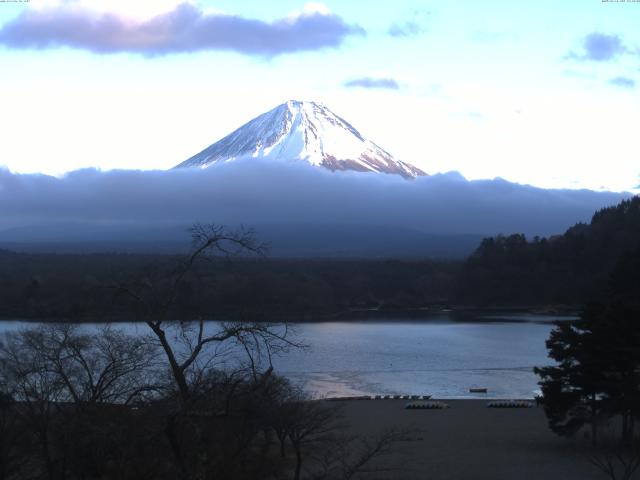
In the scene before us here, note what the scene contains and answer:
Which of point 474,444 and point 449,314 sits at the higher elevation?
point 474,444

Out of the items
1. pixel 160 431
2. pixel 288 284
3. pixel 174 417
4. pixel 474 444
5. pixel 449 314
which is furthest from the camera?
pixel 449 314

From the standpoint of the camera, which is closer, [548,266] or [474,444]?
[474,444]

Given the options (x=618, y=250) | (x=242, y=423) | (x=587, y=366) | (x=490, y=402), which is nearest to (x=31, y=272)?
(x=618, y=250)

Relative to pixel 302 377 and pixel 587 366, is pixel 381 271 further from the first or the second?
pixel 587 366

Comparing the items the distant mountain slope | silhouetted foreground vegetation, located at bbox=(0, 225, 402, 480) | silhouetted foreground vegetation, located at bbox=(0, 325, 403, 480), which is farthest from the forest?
silhouetted foreground vegetation, located at bbox=(0, 225, 402, 480)

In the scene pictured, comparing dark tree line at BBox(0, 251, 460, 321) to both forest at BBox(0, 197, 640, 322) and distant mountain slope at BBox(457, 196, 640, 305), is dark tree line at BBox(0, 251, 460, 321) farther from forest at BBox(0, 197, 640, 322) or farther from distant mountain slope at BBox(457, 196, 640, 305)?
distant mountain slope at BBox(457, 196, 640, 305)

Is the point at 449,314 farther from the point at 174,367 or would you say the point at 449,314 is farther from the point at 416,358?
the point at 174,367

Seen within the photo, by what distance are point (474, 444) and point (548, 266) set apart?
4212 centimetres

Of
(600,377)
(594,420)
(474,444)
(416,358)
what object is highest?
(600,377)

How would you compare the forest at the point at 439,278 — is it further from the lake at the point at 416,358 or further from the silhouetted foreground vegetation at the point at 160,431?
the silhouetted foreground vegetation at the point at 160,431

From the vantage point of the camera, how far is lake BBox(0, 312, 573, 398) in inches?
877

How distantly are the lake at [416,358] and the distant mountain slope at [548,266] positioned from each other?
11.2m

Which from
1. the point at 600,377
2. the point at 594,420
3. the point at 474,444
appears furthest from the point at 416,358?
the point at 600,377

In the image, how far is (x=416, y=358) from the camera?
93.2ft
